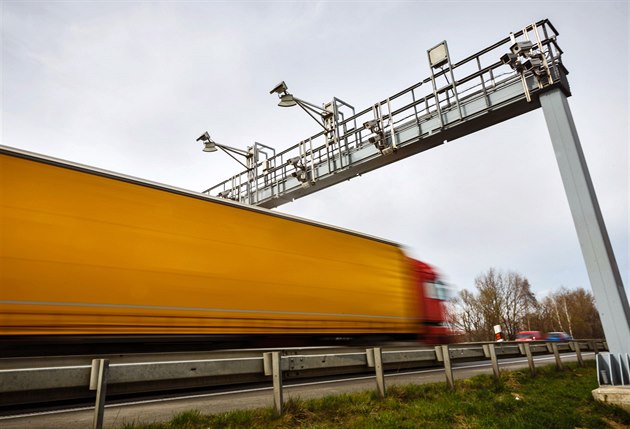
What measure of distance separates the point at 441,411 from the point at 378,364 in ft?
3.24

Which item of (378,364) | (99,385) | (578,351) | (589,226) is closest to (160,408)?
(99,385)

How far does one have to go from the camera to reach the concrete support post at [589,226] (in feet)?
26.5

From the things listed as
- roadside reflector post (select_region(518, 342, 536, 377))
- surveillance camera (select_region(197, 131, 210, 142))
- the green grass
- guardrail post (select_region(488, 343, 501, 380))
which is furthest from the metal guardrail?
surveillance camera (select_region(197, 131, 210, 142))

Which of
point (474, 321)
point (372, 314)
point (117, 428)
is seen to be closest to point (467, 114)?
point (372, 314)

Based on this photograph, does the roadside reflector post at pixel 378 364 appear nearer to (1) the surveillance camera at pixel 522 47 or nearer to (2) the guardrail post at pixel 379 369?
(2) the guardrail post at pixel 379 369

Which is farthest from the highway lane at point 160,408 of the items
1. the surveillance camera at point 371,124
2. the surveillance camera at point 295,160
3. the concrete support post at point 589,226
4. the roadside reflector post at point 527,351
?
the surveillance camera at point 295,160

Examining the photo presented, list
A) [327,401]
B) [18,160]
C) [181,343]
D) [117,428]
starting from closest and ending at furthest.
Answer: [117,428], [327,401], [18,160], [181,343]

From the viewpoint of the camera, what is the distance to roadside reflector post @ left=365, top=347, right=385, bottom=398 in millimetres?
5672

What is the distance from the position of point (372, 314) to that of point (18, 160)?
7.87m

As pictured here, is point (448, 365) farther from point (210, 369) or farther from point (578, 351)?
point (578, 351)

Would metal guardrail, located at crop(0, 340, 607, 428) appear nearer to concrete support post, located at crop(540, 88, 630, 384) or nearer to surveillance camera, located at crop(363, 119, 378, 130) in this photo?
concrete support post, located at crop(540, 88, 630, 384)

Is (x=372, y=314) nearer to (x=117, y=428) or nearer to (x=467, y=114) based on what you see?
(x=467, y=114)

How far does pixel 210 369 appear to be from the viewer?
3.85 m

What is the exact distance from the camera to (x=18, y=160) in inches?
226
